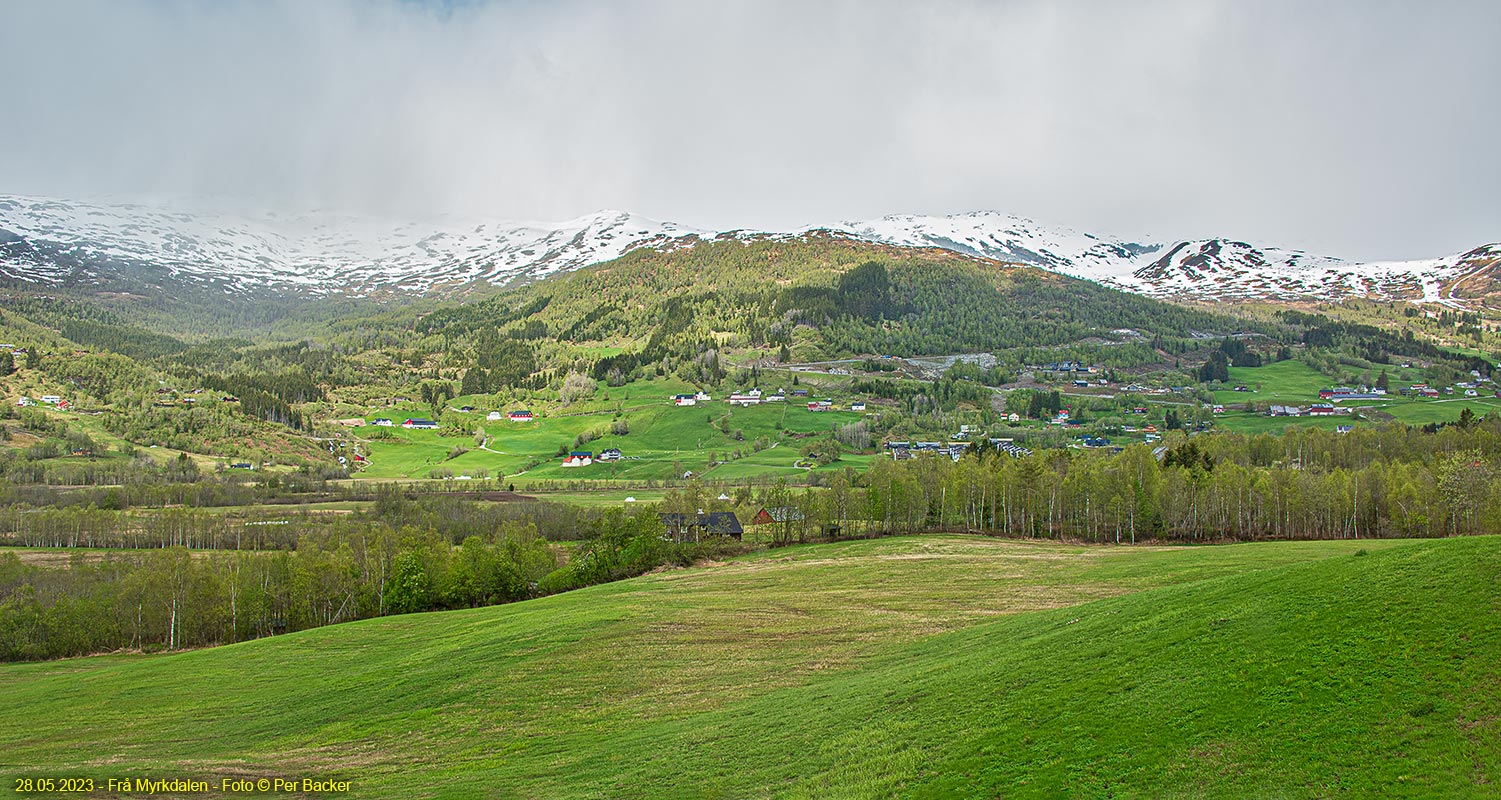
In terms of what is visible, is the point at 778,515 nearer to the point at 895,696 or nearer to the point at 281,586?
the point at 281,586

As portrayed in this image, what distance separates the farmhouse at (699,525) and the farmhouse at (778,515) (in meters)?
4.32

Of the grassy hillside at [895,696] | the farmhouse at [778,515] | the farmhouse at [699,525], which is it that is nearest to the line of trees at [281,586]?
the farmhouse at [699,525]

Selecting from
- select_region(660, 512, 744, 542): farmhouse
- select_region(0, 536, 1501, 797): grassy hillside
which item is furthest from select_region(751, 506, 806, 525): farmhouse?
select_region(0, 536, 1501, 797): grassy hillside

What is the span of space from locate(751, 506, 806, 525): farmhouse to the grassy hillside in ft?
146

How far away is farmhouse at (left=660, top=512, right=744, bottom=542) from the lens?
10043 centimetres

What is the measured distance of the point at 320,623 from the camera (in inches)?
3169

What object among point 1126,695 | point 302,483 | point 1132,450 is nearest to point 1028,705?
point 1126,695

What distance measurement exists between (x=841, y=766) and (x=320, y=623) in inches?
2988

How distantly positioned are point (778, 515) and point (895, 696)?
78983mm

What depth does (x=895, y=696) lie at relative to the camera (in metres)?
27.0

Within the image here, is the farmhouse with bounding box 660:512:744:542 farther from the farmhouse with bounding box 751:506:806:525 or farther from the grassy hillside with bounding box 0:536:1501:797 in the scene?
the grassy hillside with bounding box 0:536:1501:797

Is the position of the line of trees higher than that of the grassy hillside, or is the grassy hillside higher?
the grassy hillside

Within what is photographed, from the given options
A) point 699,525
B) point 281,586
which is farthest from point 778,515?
point 281,586

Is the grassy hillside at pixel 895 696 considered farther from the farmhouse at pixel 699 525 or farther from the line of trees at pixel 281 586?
the farmhouse at pixel 699 525
